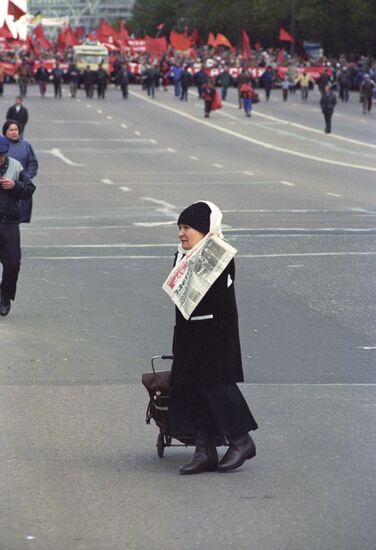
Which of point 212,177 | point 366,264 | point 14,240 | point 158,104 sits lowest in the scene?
point 158,104

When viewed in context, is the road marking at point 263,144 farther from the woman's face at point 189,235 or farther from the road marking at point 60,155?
the woman's face at point 189,235

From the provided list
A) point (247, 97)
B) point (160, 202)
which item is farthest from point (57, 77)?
point (160, 202)

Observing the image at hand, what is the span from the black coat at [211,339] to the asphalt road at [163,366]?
0.51m

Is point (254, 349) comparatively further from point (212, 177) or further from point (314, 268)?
point (212, 177)

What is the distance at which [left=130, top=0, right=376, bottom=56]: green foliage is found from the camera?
4144 inches

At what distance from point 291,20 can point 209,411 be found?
110584 millimetres

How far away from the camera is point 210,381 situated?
8.35 metres

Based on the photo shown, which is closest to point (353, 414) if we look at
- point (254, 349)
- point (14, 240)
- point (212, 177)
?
point (254, 349)

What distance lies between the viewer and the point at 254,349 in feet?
42.2

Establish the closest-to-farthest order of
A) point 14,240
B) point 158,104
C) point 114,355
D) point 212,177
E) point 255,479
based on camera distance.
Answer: point 255,479 → point 114,355 → point 14,240 → point 212,177 → point 158,104

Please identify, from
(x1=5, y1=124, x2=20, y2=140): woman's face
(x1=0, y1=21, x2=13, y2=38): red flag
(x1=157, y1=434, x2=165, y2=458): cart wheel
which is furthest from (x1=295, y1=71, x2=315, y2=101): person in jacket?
(x1=157, y1=434, x2=165, y2=458): cart wheel

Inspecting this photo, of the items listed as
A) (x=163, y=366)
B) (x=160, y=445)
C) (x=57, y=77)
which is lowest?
(x=57, y=77)

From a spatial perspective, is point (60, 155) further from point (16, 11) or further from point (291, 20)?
point (291, 20)

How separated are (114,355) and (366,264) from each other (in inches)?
277
